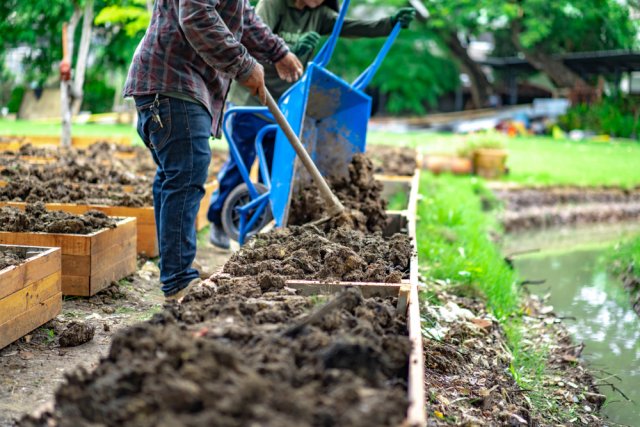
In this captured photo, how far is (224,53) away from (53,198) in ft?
8.17

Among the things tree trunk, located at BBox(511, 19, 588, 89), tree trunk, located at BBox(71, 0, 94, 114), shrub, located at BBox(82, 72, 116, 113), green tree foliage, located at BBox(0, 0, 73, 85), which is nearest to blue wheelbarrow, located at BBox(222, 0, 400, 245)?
tree trunk, located at BBox(71, 0, 94, 114)

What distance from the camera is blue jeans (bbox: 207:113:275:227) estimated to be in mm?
5750

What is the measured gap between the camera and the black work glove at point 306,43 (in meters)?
5.07

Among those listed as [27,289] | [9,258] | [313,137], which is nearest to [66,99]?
[313,137]

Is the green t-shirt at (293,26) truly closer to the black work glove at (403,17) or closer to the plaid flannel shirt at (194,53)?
the black work glove at (403,17)

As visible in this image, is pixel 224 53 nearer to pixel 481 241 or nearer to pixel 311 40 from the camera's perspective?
pixel 311 40

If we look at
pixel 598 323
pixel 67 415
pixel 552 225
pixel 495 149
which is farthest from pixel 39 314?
pixel 495 149

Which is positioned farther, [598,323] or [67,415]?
[598,323]

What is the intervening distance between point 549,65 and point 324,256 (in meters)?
23.8

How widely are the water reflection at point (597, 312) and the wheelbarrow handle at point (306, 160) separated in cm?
190

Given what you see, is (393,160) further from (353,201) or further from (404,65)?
(404,65)

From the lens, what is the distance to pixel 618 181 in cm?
1158

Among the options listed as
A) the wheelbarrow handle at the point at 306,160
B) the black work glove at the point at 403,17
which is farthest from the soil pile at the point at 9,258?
the black work glove at the point at 403,17

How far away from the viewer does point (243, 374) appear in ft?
6.47
